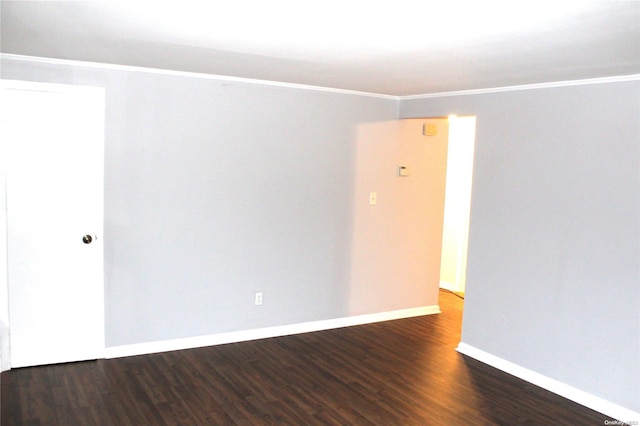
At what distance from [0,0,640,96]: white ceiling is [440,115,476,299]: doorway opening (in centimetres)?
303

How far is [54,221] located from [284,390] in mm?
2083

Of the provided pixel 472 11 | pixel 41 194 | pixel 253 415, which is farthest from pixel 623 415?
pixel 41 194

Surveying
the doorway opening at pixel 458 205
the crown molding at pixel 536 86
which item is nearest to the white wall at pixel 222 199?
the crown molding at pixel 536 86

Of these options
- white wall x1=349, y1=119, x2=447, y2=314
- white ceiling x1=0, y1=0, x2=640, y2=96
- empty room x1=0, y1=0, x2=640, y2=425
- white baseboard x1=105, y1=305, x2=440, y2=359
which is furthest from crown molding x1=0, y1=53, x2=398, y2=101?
white baseboard x1=105, y1=305, x2=440, y2=359

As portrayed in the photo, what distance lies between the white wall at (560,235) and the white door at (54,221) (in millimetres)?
3049

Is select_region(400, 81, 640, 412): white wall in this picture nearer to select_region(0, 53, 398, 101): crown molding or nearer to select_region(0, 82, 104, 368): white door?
select_region(0, 53, 398, 101): crown molding

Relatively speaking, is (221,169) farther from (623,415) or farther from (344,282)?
(623,415)

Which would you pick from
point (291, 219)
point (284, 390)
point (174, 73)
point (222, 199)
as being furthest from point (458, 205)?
point (174, 73)

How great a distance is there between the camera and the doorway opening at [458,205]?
701 centimetres

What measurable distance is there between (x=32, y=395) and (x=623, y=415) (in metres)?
3.89

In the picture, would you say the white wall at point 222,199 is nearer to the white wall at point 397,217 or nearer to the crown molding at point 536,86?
the white wall at point 397,217

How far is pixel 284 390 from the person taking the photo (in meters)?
3.84

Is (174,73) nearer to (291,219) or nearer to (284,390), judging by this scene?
(291,219)

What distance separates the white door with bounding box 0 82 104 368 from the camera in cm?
388
